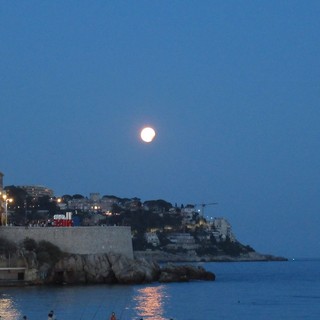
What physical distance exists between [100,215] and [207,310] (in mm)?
120095

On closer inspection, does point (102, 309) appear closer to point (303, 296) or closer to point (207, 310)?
point (207, 310)

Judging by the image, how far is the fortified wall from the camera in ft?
243

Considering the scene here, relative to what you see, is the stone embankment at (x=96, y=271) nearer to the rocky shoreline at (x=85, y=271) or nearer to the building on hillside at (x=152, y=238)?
the rocky shoreline at (x=85, y=271)

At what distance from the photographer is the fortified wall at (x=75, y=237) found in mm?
74188

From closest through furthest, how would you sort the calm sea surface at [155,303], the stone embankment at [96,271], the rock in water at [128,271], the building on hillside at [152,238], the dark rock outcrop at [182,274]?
the calm sea surface at [155,303] → the stone embankment at [96,271] → the rock in water at [128,271] → the dark rock outcrop at [182,274] → the building on hillside at [152,238]

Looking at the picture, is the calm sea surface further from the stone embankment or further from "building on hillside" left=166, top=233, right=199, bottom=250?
"building on hillside" left=166, top=233, right=199, bottom=250

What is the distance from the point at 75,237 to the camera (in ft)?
248

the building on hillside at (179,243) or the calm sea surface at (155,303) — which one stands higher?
the building on hillside at (179,243)

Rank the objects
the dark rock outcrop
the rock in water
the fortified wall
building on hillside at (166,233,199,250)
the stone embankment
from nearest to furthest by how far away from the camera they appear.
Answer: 1. the stone embankment
2. the rock in water
3. the fortified wall
4. the dark rock outcrop
5. building on hillside at (166,233,199,250)

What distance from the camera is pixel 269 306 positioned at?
63906 mm

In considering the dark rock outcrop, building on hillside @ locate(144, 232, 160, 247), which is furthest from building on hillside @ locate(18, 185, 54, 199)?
the dark rock outcrop

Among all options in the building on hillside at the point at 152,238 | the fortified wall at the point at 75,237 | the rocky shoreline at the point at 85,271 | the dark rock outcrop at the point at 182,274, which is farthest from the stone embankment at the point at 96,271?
the building on hillside at the point at 152,238

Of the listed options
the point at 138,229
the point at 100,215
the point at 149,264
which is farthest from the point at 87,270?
the point at 138,229

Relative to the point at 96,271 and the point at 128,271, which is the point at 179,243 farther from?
the point at 96,271
